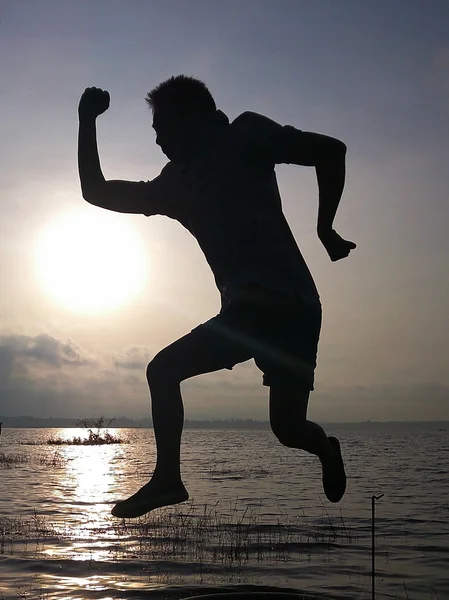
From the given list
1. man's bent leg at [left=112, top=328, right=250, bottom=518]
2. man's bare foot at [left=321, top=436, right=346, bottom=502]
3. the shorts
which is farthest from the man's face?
man's bare foot at [left=321, top=436, right=346, bottom=502]

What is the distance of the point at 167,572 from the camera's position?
12.6 metres

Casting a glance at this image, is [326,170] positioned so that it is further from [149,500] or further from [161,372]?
[149,500]

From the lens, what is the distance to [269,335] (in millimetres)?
3359

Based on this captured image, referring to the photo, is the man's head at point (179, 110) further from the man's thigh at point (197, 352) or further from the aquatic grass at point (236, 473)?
the aquatic grass at point (236, 473)

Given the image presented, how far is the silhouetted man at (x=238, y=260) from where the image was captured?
327 centimetres

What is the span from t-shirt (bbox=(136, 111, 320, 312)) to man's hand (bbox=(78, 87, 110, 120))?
0.58 metres

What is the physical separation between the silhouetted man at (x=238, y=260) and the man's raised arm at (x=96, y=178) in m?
0.18

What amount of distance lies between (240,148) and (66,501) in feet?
69.2

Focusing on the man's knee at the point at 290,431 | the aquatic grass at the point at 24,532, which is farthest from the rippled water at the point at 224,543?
the man's knee at the point at 290,431

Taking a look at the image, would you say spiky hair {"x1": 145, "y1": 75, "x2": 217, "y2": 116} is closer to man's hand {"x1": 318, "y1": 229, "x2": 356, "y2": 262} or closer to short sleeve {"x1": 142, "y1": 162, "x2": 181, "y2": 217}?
short sleeve {"x1": 142, "y1": 162, "x2": 181, "y2": 217}

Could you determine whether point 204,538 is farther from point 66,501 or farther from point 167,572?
point 66,501

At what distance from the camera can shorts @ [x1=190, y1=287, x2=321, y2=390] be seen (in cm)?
326

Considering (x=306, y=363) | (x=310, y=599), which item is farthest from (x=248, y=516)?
(x=306, y=363)

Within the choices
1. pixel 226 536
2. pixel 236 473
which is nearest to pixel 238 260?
pixel 226 536
